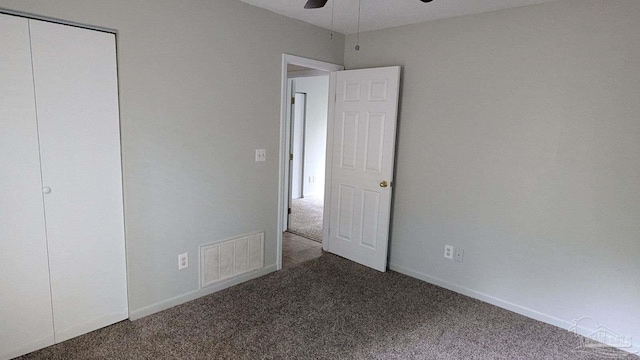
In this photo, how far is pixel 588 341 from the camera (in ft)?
8.48

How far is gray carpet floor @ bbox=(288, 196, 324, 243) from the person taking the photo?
188 inches

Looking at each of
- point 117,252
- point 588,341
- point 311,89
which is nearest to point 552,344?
point 588,341

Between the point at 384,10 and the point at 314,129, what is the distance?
3905 mm

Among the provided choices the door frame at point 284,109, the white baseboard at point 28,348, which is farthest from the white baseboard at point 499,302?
the white baseboard at point 28,348

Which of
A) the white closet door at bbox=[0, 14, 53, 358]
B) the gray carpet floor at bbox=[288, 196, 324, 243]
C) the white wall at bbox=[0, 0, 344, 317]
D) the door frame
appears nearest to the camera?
the white closet door at bbox=[0, 14, 53, 358]

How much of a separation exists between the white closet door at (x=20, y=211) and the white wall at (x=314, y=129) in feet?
15.4

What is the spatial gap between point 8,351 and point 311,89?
5.44 m

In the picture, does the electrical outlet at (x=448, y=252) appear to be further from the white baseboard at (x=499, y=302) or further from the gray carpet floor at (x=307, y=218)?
the gray carpet floor at (x=307, y=218)

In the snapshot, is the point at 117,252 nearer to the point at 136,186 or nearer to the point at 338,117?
the point at 136,186

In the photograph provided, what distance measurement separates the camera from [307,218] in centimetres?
546

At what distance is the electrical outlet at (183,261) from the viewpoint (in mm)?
2840

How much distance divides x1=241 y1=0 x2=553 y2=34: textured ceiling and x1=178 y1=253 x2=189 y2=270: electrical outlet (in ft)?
6.69

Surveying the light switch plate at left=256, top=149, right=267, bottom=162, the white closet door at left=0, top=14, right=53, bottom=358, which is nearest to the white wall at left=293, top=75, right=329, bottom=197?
the light switch plate at left=256, top=149, right=267, bottom=162

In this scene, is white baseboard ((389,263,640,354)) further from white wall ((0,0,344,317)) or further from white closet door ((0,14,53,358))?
white closet door ((0,14,53,358))
